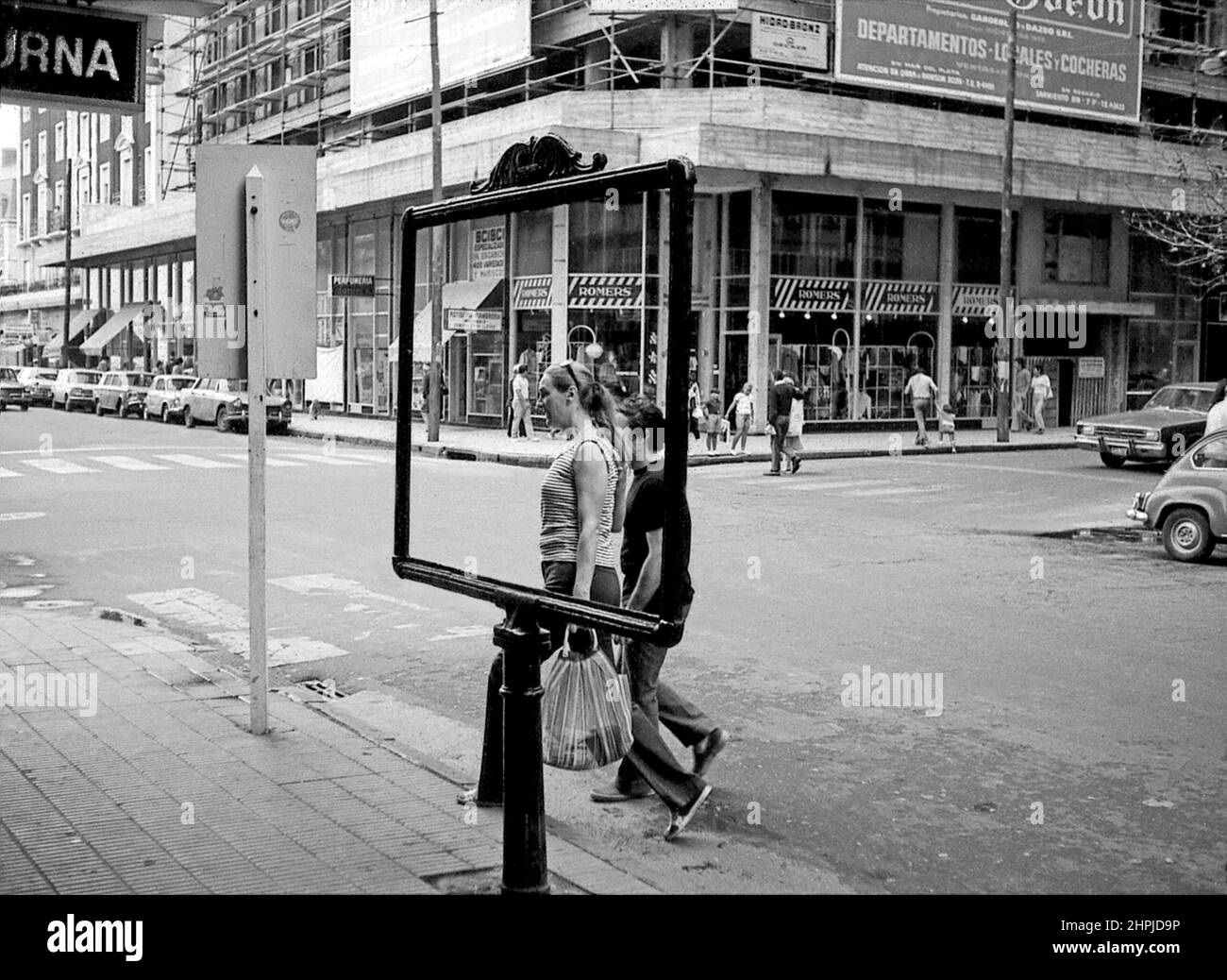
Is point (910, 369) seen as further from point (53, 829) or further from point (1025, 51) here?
point (53, 829)

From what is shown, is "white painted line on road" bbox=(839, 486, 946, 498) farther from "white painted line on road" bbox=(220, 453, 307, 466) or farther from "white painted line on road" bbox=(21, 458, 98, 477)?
"white painted line on road" bbox=(21, 458, 98, 477)

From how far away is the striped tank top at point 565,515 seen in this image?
593 centimetres

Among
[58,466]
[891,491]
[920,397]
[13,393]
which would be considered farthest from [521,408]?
[13,393]

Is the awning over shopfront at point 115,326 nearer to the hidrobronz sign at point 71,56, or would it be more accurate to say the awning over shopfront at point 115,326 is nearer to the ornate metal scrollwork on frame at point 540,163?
the hidrobronz sign at point 71,56

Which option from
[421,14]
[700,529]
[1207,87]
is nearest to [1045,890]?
[700,529]

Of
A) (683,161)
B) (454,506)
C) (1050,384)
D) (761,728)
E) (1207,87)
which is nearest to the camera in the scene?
(683,161)

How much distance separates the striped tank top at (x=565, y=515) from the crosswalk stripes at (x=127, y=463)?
17.3 metres

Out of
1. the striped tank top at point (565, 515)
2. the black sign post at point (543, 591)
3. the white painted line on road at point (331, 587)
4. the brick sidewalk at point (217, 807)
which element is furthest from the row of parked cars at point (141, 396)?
the black sign post at point (543, 591)

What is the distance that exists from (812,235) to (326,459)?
1440cm

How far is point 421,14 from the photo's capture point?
40.0 meters

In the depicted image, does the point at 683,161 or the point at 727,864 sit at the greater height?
the point at 683,161

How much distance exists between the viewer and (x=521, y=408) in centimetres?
3000

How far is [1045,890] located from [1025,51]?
35.6 metres

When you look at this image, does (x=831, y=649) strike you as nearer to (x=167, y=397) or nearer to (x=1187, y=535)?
(x=1187, y=535)
